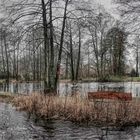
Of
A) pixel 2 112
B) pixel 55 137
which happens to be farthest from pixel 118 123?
pixel 2 112

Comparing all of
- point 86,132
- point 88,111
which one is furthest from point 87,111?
point 86,132

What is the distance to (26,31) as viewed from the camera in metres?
22.4

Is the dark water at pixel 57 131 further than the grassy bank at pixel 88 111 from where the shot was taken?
No

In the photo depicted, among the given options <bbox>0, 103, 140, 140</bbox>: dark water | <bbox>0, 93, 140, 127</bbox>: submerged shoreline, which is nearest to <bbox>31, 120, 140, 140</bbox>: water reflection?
<bbox>0, 103, 140, 140</bbox>: dark water

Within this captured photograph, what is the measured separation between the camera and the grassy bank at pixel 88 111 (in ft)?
43.3

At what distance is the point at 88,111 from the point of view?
13.8 m

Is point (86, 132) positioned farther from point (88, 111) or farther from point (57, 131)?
point (88, 111)

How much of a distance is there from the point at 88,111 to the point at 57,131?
73.8 inches

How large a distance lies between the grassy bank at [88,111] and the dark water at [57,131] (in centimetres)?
60

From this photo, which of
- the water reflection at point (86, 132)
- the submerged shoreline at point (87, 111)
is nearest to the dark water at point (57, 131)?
the water reflection at point (86, 132)

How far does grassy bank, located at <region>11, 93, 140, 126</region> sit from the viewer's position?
13.2m

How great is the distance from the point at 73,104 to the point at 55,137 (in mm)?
3415

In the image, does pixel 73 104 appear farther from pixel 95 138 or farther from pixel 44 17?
pixel 44 17

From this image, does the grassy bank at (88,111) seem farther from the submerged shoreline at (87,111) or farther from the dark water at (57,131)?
the dark water at (57,131)
